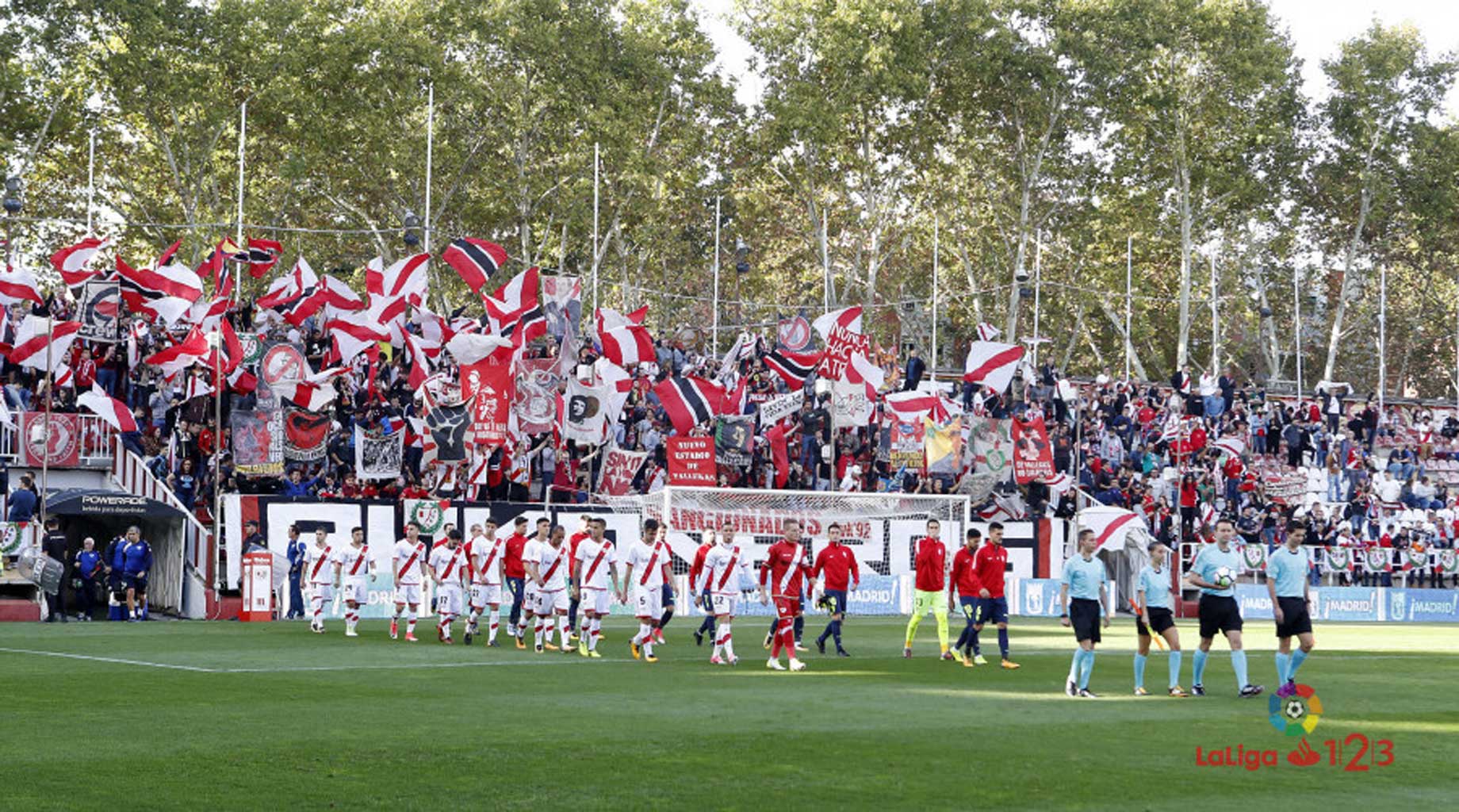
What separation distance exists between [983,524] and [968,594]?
21999mm

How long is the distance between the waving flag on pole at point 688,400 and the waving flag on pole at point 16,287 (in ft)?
46.6

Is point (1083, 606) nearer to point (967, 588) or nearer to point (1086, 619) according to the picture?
point (1086, 619)

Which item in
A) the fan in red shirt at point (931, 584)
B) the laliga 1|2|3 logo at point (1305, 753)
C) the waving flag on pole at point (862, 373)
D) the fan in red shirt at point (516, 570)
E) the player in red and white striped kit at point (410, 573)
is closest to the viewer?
the laliga 1|2|3 logo at point (1305, 753)

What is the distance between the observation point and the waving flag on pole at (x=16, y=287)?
122ft

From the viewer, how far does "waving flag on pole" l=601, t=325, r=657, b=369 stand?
42062 millimetres

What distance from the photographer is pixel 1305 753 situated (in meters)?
15.0

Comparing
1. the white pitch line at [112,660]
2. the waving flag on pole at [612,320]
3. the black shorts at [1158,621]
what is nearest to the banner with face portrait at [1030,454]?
the waving flag on pole at [612,320]

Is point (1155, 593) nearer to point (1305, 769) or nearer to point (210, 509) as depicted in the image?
point (1305, 769)

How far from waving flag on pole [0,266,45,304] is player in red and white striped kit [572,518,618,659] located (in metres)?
16.3

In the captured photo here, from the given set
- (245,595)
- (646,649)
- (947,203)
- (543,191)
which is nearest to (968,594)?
(646,649)

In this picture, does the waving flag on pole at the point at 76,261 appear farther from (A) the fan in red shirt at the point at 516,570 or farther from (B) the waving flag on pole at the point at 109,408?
(A) the fan in red shirt at the point at 516,570

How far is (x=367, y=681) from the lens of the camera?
21375mm

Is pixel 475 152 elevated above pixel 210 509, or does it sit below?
above

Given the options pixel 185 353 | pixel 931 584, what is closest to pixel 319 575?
pixel 185 353
